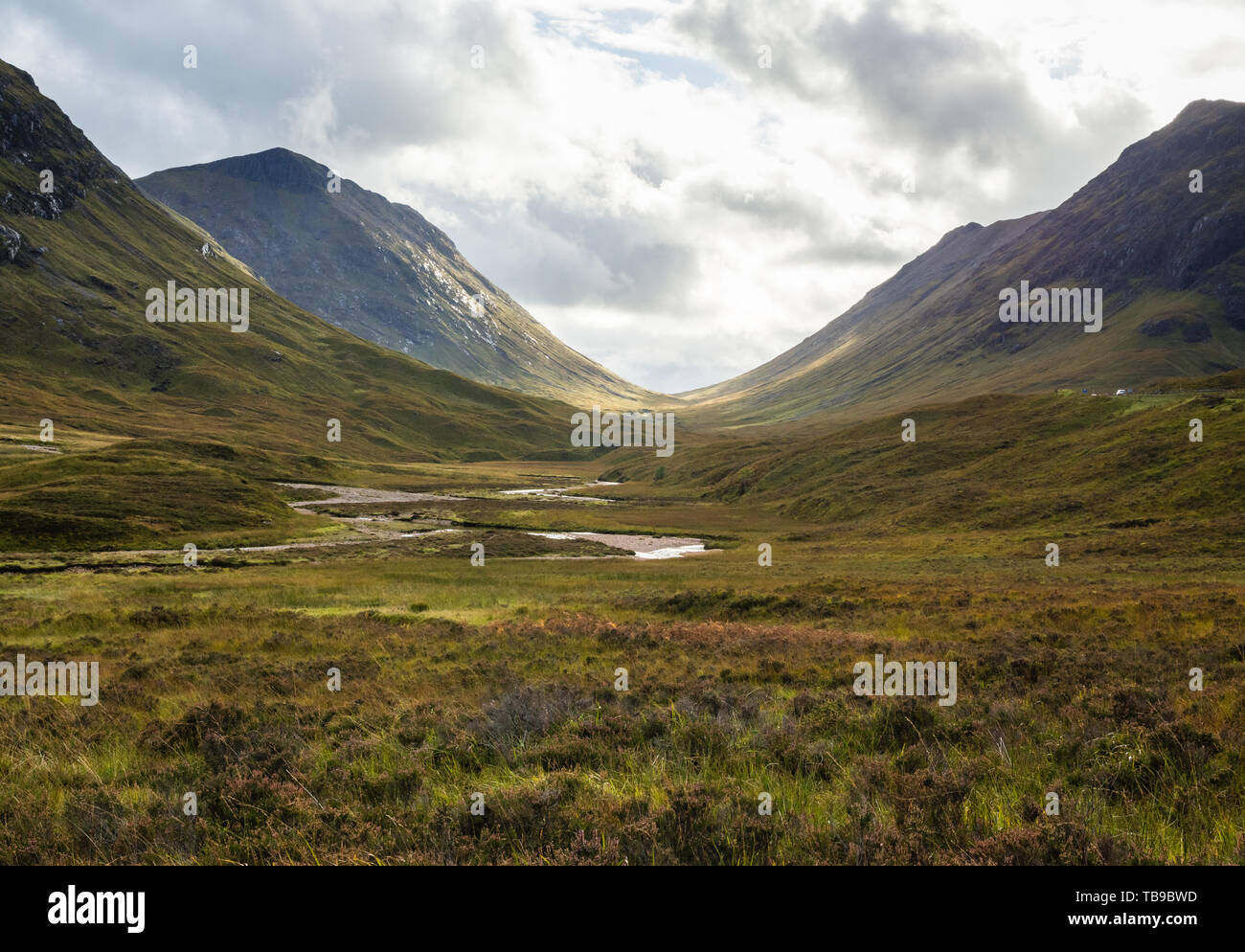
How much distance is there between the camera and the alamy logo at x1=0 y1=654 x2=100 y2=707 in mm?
14797

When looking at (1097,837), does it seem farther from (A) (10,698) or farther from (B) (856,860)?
(A) (10,698)

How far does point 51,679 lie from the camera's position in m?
16.4

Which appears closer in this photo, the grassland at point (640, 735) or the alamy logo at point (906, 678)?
the grassland at point (640, 735)

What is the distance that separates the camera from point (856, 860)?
6117 millimetres

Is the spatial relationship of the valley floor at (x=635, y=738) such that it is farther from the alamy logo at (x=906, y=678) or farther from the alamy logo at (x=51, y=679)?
the alamy logo at (x=51, y=679)
